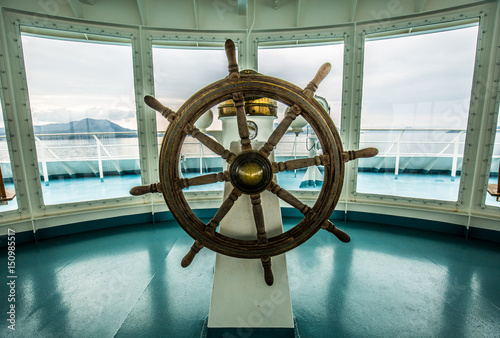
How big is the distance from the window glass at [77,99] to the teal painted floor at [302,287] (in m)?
1.02

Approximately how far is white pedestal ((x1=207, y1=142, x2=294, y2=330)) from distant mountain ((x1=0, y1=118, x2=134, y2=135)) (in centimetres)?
233

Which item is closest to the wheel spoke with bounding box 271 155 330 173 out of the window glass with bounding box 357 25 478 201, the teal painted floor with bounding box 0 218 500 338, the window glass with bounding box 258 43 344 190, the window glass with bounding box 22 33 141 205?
the teal painted floor with bounding box 0 218 500 338

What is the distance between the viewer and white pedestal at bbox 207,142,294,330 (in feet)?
3.80

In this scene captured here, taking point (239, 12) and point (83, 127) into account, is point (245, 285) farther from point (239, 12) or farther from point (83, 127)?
point (83, 127)

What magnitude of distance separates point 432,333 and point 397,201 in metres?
1.80

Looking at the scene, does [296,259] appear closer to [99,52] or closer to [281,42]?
[281,42]

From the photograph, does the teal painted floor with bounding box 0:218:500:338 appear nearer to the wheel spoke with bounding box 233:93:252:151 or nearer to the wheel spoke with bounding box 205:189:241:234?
the wheel spoke with bounding box 205:189:241:234

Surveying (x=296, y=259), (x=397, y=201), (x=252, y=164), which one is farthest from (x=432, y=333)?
(x=397, y=201)

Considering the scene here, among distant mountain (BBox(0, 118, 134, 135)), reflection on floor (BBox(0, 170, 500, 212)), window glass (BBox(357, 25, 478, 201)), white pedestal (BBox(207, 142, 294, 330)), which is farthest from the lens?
reflection on floor (BBox(0, 170, 500, 212))

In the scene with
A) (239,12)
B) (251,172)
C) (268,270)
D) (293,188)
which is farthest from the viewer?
(293,188)

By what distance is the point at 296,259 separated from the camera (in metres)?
2.06

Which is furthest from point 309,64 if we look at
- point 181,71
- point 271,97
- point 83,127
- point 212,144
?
point 83,127

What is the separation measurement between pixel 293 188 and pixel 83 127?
2837mm

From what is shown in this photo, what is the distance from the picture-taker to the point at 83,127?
297 centimetres
